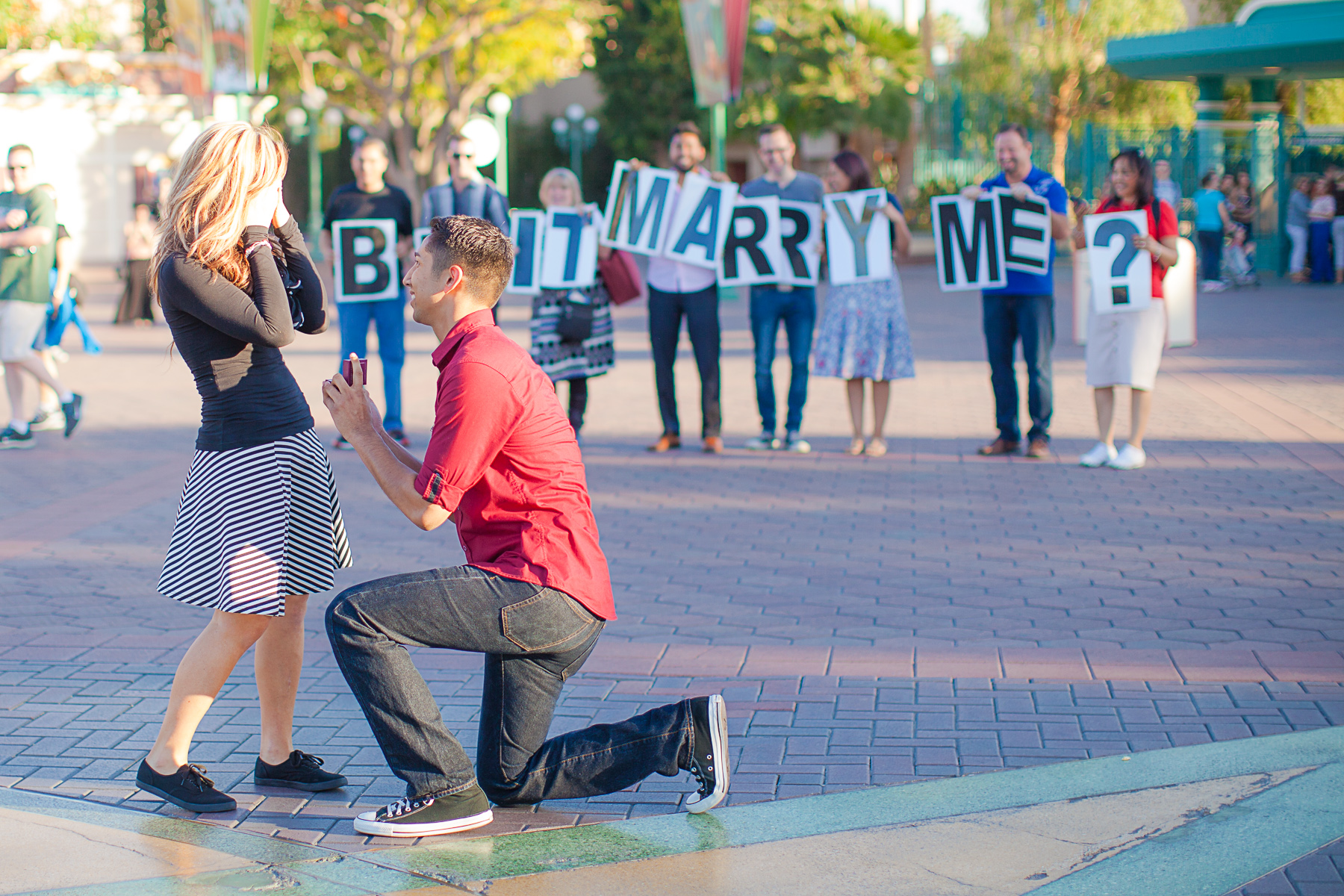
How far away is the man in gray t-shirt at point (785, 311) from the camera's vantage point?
29.7ft

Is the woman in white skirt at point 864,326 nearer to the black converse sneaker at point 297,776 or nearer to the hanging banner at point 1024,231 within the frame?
the hanging banner at point 1024,231

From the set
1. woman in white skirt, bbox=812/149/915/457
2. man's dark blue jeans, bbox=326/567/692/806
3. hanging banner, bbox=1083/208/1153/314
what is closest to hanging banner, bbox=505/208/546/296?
woman in white skirt, bbox=812/149/915/457

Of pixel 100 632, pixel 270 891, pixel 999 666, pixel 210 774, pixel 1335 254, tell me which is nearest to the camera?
pixel 270 891

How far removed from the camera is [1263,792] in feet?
11.9

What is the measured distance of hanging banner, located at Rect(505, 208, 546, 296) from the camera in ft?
30.0

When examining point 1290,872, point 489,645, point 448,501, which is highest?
point 448,501

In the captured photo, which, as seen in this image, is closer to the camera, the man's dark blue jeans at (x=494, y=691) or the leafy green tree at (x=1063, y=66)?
the man's dark blue jeans at (x=494, y=691)

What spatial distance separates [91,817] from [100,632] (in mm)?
1916

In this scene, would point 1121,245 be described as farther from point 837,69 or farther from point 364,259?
point 837,69

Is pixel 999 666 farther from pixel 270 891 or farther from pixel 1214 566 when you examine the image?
pixel 270 891

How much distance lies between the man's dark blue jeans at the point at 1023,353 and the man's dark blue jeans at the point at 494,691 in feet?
18.7

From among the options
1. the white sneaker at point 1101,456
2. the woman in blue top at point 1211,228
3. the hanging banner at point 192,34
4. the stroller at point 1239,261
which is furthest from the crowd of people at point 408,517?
the stroller at point 1239,261

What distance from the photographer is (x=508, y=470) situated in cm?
341

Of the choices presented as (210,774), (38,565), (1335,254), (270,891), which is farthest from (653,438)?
(1335,254)
